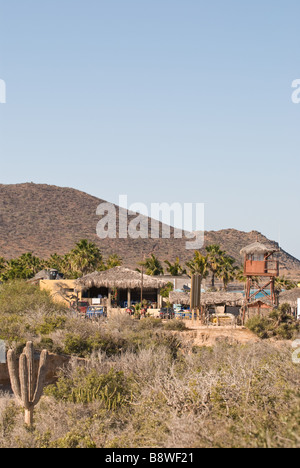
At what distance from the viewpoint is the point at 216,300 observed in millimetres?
37156

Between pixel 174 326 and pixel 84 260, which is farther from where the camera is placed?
pixel 84 260

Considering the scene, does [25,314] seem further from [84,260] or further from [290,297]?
[84,260]

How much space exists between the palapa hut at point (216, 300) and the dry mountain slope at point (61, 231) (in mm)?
44992

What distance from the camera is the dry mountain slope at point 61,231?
287ft

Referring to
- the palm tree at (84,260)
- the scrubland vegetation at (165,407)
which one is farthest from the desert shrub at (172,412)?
the palm tree at (84,260)

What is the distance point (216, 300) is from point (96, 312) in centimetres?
878

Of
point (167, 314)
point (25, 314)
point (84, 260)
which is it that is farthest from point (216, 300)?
point (84, 260)

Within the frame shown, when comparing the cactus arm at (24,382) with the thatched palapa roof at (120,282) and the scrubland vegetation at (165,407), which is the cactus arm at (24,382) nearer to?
the scrubland vegetation at (165,407)

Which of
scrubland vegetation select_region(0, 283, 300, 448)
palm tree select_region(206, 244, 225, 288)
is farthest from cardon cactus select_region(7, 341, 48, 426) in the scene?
palm tree select_region(206, 244, 225, 288)

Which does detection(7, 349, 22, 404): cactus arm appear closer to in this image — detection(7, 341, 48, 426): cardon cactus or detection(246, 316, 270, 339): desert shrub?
detection(7, 341, 48, 426): cardon cactus

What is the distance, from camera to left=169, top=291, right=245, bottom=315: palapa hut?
121 feet

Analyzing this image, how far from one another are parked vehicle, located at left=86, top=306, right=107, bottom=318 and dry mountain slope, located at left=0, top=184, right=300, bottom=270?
49.6 meters
